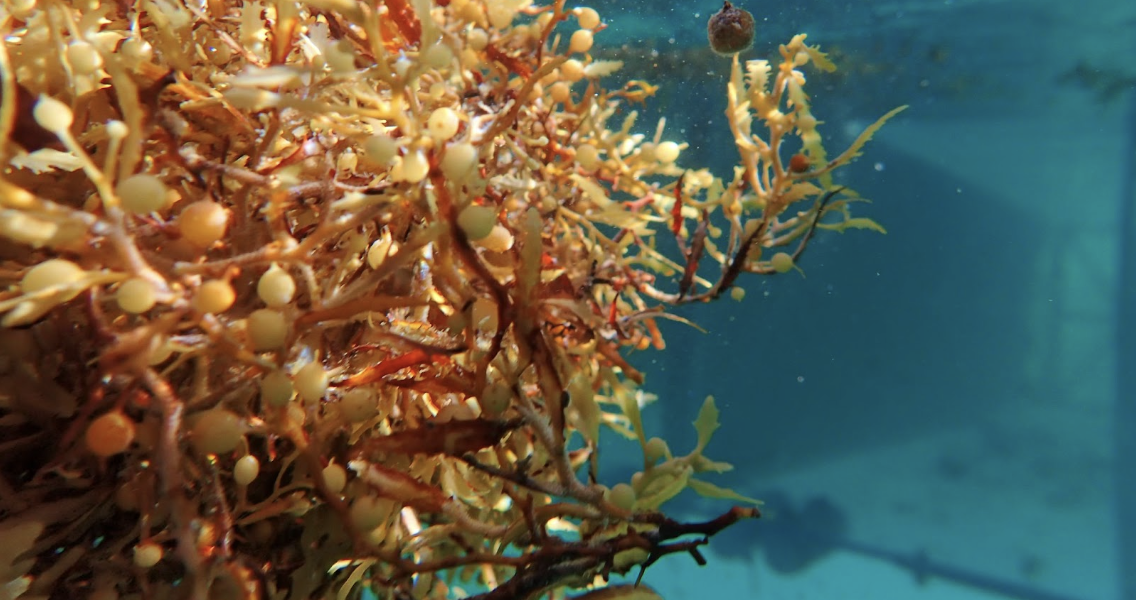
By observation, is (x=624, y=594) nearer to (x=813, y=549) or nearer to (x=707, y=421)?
(x=707, y=421)

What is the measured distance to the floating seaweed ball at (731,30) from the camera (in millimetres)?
460

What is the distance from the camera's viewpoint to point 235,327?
0.74 ft

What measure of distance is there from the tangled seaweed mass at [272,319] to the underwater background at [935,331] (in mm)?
1448

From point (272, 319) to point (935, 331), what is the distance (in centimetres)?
329

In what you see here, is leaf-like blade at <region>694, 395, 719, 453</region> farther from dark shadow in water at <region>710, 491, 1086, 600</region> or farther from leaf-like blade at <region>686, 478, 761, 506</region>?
dark shadow in water at <region>710, 491, 1086, 600</region>

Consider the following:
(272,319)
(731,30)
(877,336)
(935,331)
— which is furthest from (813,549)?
(272,319)

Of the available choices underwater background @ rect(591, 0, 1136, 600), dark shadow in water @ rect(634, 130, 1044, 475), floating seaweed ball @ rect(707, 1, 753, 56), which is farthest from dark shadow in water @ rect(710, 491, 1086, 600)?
floating seaweed ball @ rect(707, 1, 753, 56)

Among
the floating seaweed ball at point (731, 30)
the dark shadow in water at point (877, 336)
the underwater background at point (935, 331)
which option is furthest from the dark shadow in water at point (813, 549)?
the floating seaweed ball at point (731, 30)

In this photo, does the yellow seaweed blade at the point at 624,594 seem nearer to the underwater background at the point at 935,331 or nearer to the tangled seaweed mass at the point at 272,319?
the tangled seaweed mass at the point at 272,319

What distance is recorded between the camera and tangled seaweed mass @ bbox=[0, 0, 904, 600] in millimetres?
208

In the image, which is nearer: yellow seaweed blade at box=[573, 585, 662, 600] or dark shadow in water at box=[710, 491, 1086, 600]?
yellow seaweed blade at box=[573, 585, 662, 600]

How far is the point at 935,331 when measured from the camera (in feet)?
9.68

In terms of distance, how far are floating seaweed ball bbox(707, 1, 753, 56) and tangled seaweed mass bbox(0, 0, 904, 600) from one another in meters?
0.14

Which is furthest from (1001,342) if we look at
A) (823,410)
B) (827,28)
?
(827,28)
